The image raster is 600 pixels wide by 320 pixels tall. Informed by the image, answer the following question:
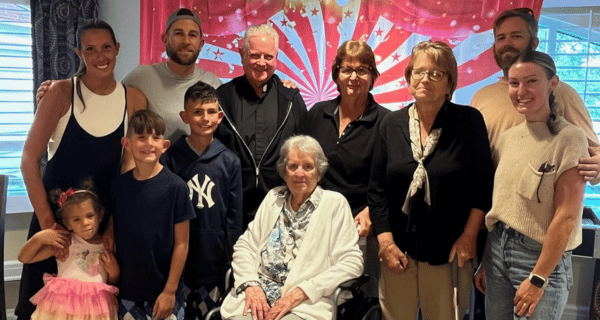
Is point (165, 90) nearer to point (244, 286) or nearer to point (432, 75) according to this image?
point (244, 286)

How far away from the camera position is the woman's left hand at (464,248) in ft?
7.66

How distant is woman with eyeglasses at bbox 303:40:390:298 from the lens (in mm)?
2689

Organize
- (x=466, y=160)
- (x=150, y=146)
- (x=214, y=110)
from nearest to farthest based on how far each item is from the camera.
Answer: (x=466, y=160)
(x=150, y=146)
(x=214, y=110)

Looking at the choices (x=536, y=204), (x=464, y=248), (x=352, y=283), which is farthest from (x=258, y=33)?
(x=536, y=204)

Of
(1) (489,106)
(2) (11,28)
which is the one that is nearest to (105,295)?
(1) (489,106)

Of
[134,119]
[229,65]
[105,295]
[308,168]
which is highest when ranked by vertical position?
[229,65]

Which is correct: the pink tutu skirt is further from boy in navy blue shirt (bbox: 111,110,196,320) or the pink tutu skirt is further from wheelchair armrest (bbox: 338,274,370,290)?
wheelchair armrest (bbox: 338,274,370,290)

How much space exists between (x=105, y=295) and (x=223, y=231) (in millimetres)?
614

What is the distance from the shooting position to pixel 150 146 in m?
2.49

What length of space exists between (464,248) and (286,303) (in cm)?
80

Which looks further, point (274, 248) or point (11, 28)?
point (11, 28)

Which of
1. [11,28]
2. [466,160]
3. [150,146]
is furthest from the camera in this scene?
[11,28]

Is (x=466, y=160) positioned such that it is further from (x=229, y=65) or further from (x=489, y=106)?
(x=229, y=65)

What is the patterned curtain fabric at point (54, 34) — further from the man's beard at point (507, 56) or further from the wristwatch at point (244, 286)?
the man's beard at point (507, 56)
